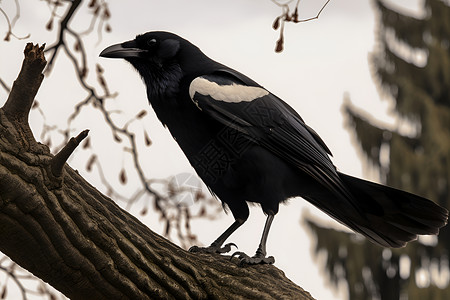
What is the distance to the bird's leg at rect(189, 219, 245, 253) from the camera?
3.65m

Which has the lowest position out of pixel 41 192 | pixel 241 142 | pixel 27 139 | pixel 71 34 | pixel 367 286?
pixel 41 192

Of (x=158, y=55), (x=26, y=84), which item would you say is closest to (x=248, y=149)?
(x=158, y=55)

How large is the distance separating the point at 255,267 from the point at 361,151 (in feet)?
42.8

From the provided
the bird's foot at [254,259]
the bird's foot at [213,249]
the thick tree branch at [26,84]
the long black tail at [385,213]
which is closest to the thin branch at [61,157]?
the thick tree branch at [26,84]

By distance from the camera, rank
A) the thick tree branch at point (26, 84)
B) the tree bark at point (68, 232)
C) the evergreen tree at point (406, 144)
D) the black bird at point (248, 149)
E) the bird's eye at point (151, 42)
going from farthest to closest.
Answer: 1. the evergreen tree at point (406, 144)
2. the bird's eye at point (151, 42)
3. the black bird at point (248, 149)
4. the tree bark at point (68, 232)
5. the thick tree branch at point (26, 84)

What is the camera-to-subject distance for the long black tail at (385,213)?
3.70 m

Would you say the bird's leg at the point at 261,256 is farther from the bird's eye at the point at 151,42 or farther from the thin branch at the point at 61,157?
the bird's eye at the point at 151,42

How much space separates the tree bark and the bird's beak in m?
1.30

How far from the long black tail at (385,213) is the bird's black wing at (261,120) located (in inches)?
3.8

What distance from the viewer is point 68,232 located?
261cm

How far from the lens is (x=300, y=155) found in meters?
3.76

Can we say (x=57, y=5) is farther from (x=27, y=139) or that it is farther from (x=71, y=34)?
(x=27, y=139)

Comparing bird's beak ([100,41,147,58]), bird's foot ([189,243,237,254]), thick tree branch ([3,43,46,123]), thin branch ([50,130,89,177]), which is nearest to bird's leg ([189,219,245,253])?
bird's foot ([189,243,237,254])

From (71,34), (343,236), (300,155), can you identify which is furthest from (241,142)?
(343,236)
